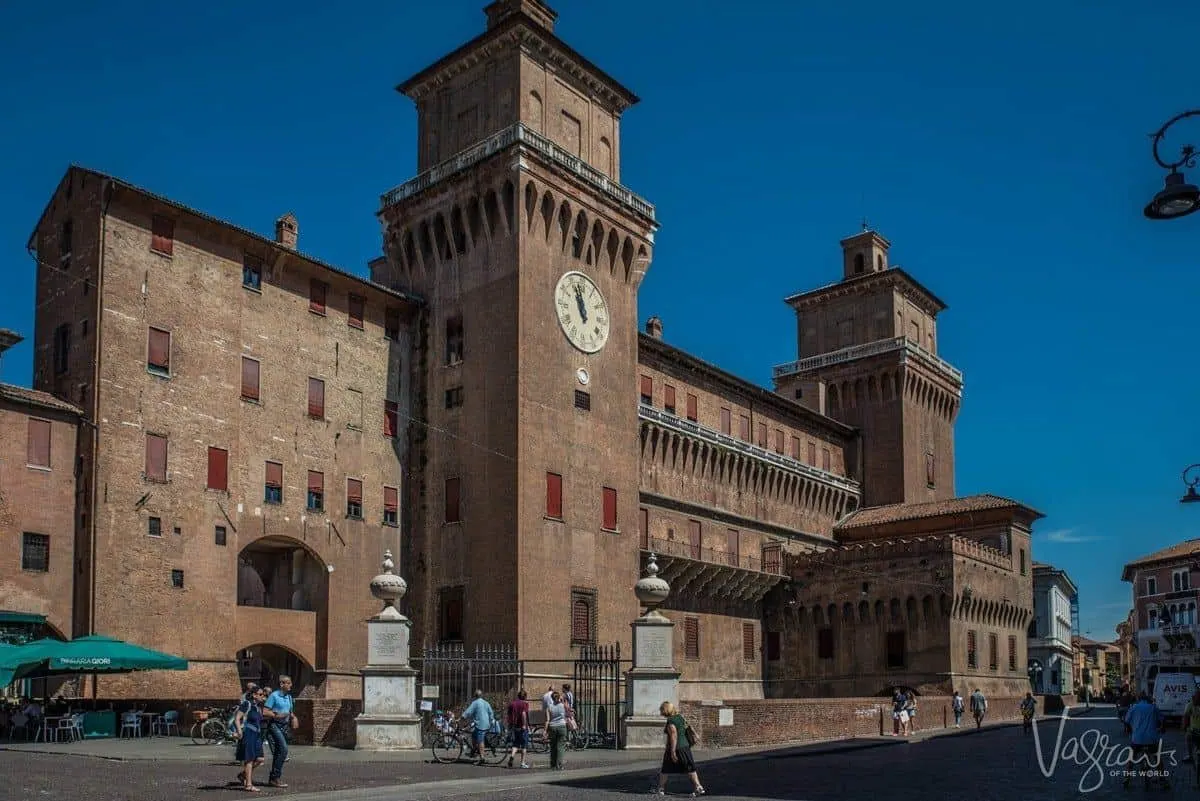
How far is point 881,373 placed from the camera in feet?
224

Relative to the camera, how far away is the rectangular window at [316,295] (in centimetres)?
4166

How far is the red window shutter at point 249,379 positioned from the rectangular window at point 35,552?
7.57 metres

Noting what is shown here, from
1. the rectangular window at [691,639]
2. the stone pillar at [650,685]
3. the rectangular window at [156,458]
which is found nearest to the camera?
the stone pillar at [650,685]

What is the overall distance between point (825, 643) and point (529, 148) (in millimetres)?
29809

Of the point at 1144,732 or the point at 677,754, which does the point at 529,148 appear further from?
the point at 1144,732

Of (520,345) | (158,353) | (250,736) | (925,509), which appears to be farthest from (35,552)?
(925,509)

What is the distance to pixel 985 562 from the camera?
59406mm

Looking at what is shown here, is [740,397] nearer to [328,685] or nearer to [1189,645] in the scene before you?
[328,685]

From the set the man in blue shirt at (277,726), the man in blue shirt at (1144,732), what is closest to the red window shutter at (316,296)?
the man in blue shirt at (277,726)

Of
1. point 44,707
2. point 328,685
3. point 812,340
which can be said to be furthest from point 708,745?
point 812,340

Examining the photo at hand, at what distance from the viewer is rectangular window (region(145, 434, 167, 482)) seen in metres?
35.4

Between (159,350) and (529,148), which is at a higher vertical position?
(529,148)

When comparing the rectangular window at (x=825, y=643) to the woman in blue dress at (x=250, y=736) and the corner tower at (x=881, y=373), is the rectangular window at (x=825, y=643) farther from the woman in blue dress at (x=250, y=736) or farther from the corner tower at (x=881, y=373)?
the woman in blue dress at (x=250, y=736)

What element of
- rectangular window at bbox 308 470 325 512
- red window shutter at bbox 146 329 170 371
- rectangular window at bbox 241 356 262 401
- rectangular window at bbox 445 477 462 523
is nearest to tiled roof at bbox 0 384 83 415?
red window shutter at bbox 146 329 170 371
